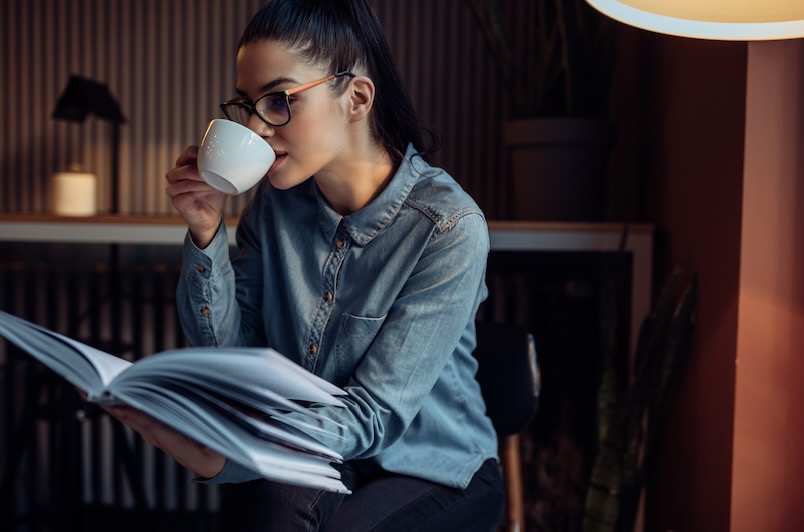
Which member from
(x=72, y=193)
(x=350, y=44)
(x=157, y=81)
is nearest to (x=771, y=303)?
(x=350, y=44)

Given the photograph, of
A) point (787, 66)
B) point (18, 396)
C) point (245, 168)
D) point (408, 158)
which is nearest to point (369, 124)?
point (408, 158)

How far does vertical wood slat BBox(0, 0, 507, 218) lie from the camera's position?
2162 millimetres

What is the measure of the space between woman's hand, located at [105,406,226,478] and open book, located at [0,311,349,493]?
36mm

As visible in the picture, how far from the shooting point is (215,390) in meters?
0.68

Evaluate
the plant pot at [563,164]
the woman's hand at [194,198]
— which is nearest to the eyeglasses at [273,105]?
the woman's hand at [194,198]

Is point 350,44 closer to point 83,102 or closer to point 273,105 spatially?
point 273,105

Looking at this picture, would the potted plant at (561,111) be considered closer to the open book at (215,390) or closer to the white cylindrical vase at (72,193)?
the white cylindrical vase at (72,193)

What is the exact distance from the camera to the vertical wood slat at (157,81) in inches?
85.1

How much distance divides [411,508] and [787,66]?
877 mm

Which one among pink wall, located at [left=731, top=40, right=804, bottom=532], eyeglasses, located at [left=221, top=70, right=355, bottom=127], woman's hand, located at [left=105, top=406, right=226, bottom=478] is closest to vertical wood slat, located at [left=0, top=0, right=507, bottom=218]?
pink wall, located at [left=731, top=40, right=804, bottom=532]

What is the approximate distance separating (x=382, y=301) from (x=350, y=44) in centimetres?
34

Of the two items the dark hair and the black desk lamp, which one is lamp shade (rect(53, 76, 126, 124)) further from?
the dark hair

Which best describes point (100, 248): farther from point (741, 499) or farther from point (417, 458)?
point (741, 499)

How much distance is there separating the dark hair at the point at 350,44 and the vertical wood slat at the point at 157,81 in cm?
106
